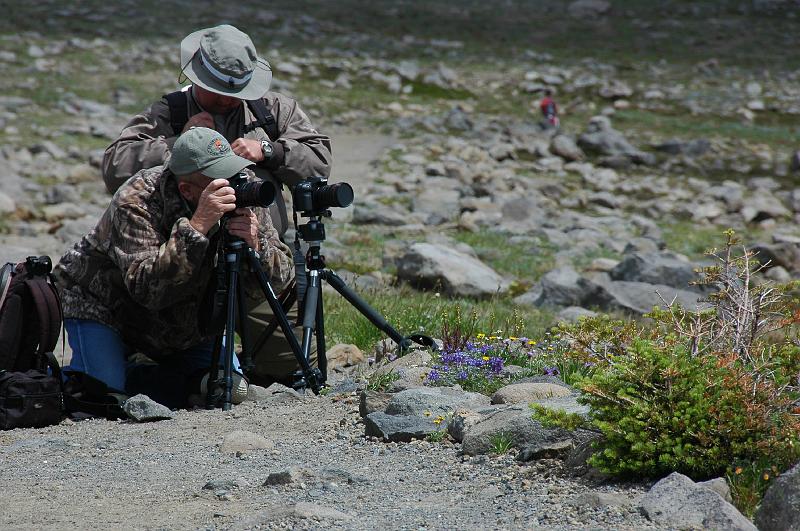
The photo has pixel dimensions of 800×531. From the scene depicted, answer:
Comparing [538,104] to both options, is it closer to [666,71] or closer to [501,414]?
[666,71]

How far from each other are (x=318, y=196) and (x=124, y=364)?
1376 millimetres

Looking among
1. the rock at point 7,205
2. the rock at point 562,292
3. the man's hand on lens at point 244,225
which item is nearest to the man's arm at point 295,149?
the man's hand on lens at point 244,225

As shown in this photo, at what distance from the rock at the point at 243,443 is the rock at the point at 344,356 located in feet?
6.28

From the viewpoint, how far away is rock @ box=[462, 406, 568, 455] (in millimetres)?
4715

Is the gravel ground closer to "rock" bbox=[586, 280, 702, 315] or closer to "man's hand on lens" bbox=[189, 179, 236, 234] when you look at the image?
"man's hand on lens" bbox=[189, 179, 236, 234]

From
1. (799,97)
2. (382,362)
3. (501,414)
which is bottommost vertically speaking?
(799,97)

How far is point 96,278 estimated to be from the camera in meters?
6.30

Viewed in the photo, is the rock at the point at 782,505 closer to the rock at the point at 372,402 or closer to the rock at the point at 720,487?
the rock at the point at 720,487

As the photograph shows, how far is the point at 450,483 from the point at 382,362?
2122 mm

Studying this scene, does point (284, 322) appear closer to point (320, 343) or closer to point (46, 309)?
point (320, 343)

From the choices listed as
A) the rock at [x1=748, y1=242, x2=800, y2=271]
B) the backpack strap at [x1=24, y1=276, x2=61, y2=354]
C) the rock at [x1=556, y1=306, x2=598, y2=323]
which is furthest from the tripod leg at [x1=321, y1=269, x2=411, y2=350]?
the rock at [x1=748, y1=242, x2=800, y2=271]

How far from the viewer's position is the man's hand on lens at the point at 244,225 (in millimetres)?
6035

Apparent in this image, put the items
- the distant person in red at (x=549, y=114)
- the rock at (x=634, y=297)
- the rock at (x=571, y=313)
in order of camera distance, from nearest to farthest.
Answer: the rock at (x=571, y=313) < the rock at (x=634, y=297) < the distant person in red at (x=549, y=114)

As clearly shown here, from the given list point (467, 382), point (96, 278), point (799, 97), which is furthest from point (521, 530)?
point (799, 97)
